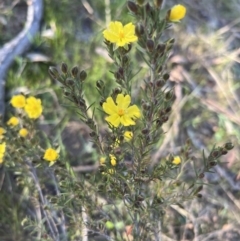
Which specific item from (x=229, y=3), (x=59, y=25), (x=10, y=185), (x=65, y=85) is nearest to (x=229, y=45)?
(x=229, y=3)

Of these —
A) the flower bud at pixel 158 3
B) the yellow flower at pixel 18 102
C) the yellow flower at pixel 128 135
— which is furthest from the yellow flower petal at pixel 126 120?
the yellow flower at pixel 18 102

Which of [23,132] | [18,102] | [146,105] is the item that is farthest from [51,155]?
[146,105]

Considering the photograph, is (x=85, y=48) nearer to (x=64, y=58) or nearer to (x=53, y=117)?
(x=64, y=58)

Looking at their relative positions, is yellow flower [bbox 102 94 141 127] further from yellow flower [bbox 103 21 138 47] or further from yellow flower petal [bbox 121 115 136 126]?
yellow flower [bbox 103 21 138 47]

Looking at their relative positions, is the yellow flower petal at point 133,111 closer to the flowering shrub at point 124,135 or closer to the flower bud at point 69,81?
the flowering shrub at point 124,135

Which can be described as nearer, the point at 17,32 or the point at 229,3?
the point at 17,32

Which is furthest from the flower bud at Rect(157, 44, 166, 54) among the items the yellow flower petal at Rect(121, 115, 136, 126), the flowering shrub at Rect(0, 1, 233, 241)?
the yellow flower petal at Rect(121, 115, 136, 126)

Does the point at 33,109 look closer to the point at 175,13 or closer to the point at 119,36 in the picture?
the point at 119,36
